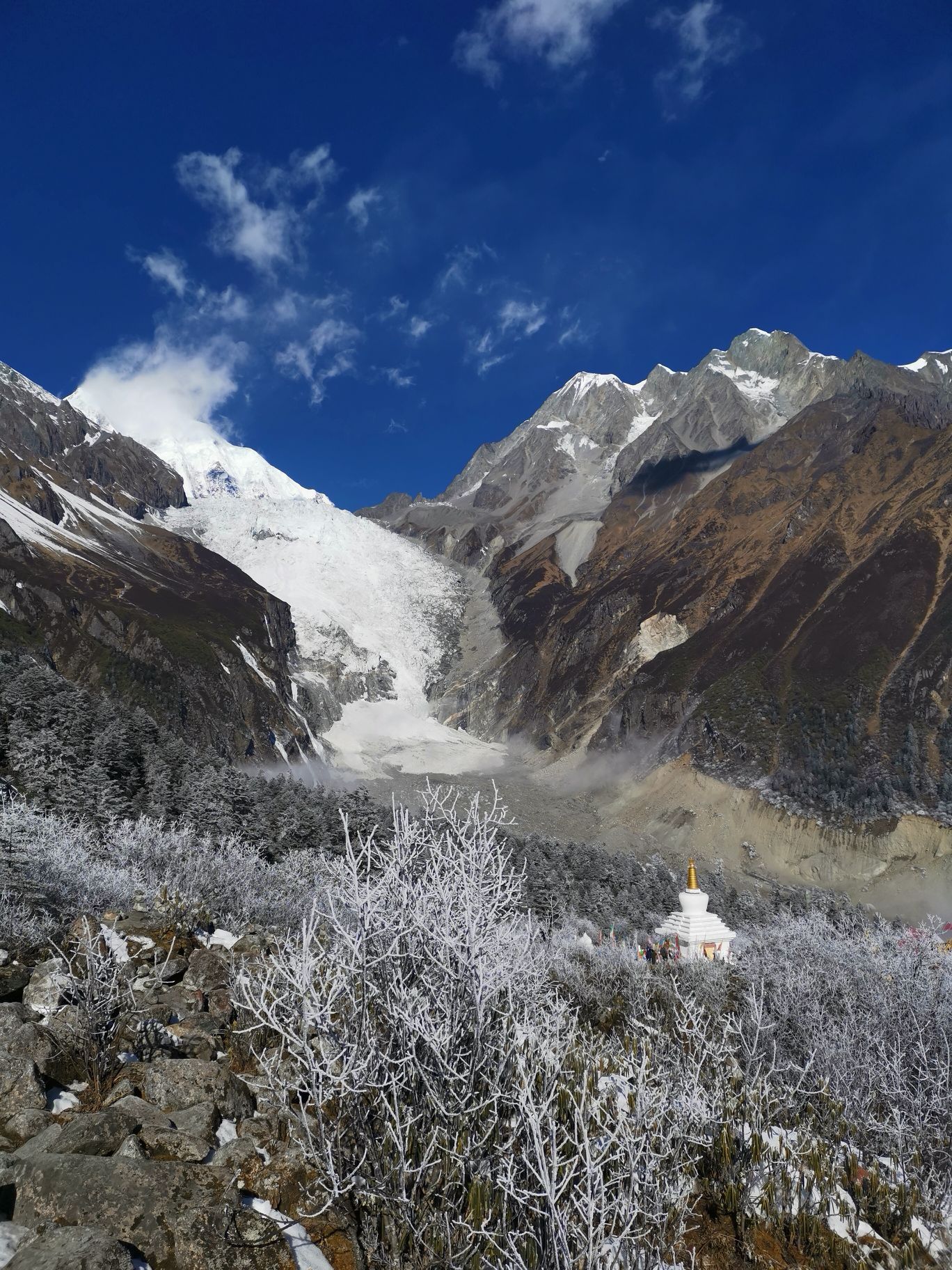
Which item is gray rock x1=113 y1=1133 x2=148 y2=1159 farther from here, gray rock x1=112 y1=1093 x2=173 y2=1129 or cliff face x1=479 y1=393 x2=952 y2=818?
cliff face x1=479 y1=393 x2=952 y2=818

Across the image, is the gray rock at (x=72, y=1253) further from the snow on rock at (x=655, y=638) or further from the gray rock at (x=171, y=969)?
the snow on rock at (x=655, y=638)

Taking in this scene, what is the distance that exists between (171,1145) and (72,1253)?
1.81 m

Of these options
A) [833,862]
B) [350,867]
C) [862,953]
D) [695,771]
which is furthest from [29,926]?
[695,771]

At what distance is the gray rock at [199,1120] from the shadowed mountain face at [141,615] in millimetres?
54209

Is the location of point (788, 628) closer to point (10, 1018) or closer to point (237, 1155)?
point (237, 1155)

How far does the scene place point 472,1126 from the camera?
5.26 meters

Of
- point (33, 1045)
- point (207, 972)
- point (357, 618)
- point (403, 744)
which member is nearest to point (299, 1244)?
point (33, 1045)

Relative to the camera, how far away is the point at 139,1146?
4.79 meters

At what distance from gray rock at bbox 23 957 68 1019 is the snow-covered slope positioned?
96.3m

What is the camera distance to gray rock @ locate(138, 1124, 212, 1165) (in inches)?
197

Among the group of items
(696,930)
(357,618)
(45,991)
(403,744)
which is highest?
(357,618)

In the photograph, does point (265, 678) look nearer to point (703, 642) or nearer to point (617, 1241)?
point (703, 642)

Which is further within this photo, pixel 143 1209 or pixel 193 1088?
pixel 193 1088

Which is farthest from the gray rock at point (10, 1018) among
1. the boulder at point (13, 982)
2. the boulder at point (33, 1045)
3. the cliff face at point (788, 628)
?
the cliff face at point (788, 628)
